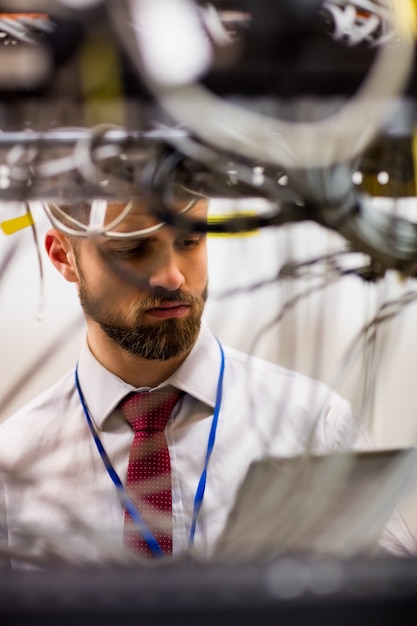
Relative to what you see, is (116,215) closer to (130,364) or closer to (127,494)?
(130,364)

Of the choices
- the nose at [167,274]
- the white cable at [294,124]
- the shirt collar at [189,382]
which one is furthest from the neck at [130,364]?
the white cable at [294,124]

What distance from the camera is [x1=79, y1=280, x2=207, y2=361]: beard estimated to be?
977 millimetres

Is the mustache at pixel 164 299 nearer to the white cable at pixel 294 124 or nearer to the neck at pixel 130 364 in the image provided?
the neck at pixel 130 364

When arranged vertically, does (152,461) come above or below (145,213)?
below

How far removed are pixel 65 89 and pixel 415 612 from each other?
571 millimetres

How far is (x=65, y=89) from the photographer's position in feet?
2.44

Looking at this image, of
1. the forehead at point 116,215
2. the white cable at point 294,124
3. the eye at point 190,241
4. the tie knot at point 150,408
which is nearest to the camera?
the white cable at point 294,124

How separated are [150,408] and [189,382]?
0.07 meters

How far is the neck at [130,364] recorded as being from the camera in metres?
1.04

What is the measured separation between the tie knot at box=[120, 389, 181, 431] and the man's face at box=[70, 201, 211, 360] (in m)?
0.06

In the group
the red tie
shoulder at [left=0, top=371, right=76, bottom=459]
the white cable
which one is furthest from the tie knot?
the white cable

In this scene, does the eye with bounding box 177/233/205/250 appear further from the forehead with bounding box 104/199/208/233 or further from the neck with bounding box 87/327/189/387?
the neck with bounding box 87/327/189/387

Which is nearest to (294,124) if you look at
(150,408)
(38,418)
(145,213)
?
(145,213)

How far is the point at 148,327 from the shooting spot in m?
0.98
